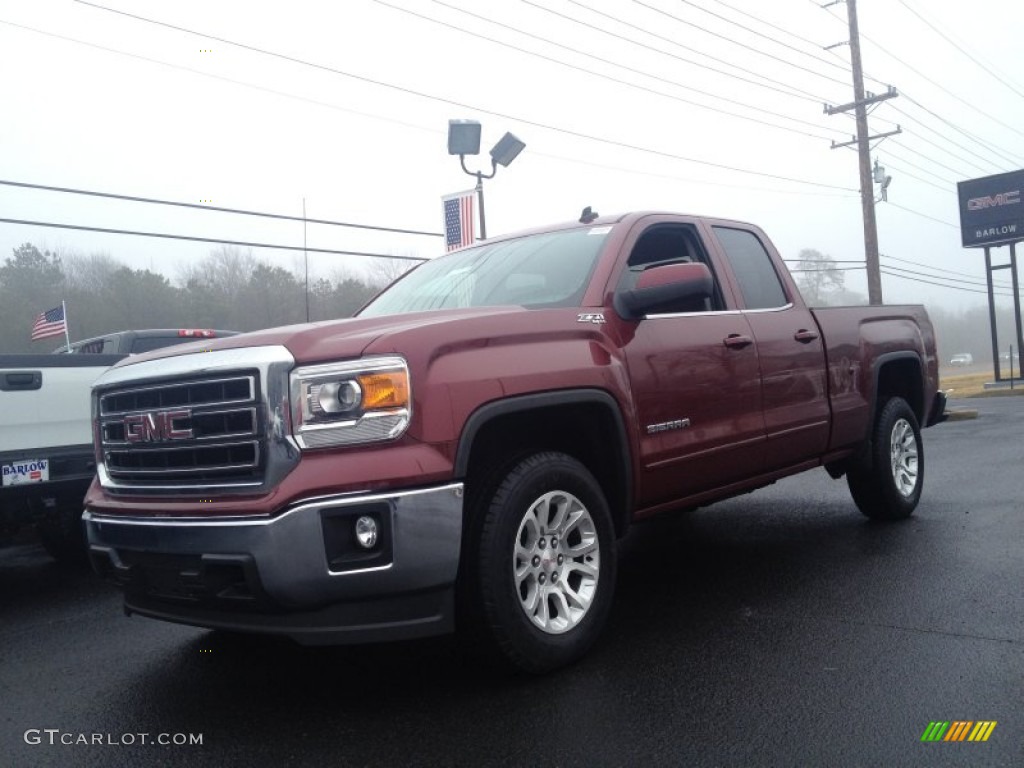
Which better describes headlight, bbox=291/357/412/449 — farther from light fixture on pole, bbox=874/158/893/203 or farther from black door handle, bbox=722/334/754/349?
light fixture on pole, bbox=874/158/893/203

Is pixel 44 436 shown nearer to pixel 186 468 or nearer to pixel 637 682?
pixel 186 468

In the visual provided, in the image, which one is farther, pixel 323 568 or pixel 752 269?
pixel 752 269

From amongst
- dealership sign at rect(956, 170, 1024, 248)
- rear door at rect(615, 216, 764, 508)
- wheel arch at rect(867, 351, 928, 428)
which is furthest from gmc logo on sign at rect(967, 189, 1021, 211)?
rear door at rect(615, 216, 764, 508)

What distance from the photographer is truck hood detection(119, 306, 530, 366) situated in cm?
346

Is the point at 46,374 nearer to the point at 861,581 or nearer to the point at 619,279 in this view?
the point at 619,279

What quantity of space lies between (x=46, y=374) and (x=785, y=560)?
4634 millimetres

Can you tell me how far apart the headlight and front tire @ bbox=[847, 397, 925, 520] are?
416cm

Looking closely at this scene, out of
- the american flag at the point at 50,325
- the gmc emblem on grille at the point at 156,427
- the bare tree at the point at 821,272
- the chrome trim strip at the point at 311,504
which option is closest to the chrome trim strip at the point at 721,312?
the chrome trim strip at the point at 311,504

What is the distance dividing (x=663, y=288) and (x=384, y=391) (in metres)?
1.55

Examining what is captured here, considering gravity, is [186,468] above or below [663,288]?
below

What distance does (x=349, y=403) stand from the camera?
3.40 metres

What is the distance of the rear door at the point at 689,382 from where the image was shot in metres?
4.45

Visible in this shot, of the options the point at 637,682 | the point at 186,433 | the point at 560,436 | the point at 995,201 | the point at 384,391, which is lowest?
the point at 637,682

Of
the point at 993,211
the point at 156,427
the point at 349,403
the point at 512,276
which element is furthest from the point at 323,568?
the point at 993,211
